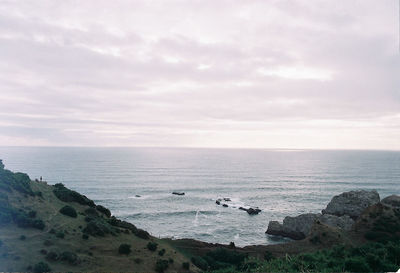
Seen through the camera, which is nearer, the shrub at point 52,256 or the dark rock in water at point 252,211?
the shrub at point 52,256

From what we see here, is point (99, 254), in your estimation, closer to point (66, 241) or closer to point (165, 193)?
point (66, 241)

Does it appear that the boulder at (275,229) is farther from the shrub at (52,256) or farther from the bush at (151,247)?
the shrub at (52,256)

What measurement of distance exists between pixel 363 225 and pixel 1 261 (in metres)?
58.5

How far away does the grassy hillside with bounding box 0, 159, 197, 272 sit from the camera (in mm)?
31688

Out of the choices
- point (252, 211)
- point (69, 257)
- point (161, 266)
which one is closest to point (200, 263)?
point (161, 266)

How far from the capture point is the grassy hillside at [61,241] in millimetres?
31688

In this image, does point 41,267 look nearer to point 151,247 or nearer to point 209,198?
point 151,247

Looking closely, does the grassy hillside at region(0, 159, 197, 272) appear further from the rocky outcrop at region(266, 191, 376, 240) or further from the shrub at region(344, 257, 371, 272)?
the rocky outcrop at region(266, 191, 376, 240)

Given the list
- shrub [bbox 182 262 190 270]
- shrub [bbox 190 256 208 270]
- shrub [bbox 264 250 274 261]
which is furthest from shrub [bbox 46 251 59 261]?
shrub [bbox 264 250 274 261]

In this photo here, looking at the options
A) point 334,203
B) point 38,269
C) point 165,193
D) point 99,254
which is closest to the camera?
point 38,269

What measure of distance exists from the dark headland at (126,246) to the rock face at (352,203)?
64.7 ft

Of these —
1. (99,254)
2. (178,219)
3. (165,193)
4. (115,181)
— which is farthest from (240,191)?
(99,254)

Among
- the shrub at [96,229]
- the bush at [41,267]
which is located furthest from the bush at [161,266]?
the shrub at [96,229]

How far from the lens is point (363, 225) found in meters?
54.8
